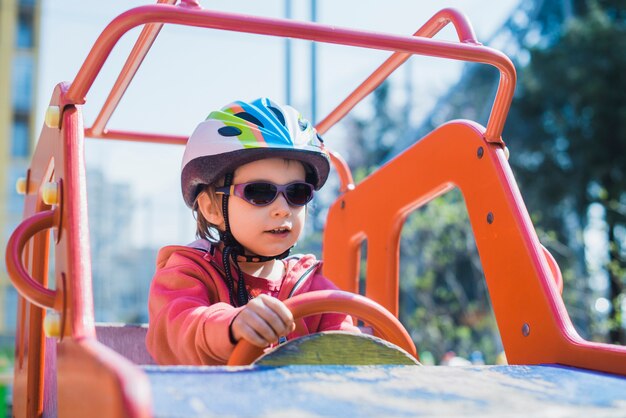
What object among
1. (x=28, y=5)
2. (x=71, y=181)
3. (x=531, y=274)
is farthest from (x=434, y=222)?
(x=28, y=5)

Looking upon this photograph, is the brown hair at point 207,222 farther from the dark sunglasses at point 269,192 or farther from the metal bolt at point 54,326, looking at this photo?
the metal bolt at point 54,326

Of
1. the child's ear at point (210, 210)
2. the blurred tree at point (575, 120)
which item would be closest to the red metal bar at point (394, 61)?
the child's ear at point (210, 210)

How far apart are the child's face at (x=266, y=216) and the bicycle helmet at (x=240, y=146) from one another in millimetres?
23

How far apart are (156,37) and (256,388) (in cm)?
103

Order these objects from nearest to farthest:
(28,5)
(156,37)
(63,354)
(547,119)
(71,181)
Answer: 1. (63,354)
2. (71,181)
3. (156,37)
4. (547,119)
5. (28,5)

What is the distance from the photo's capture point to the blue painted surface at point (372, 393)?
93cm

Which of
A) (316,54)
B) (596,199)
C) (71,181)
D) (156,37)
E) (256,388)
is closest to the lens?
(256,388)

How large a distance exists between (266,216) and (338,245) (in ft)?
3.25

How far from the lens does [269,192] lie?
74.1 inches

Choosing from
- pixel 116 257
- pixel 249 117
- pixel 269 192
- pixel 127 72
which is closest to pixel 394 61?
pixel 249 117

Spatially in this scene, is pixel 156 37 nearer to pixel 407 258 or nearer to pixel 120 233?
pixel 407 258

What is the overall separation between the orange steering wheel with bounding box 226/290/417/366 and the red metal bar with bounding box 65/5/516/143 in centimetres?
51

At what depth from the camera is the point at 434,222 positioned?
27.1 ft

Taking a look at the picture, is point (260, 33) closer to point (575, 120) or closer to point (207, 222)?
point (207, 222)
